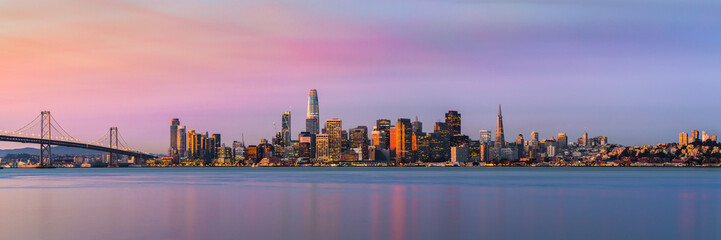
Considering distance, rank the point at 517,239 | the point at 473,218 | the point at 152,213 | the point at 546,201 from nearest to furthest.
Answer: the point at 517,239 < the point at 473,218 < the point at 152,213 < the point at 546,201

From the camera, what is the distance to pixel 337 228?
27094 mm

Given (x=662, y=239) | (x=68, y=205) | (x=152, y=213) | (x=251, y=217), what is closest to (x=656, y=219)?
(x=662, y=239)

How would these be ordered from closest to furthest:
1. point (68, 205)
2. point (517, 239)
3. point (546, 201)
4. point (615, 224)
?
point (517, 239) < point (615, 224) < point (68, 205) < point (546, 201)

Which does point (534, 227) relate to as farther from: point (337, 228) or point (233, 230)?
point (233, 230)

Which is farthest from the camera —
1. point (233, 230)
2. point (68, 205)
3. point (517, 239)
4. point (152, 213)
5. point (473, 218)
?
point (68, 205)

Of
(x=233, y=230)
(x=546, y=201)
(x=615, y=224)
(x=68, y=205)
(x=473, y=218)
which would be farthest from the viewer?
(x=546, y=201)

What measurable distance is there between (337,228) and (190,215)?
9296mm

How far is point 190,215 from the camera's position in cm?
3247

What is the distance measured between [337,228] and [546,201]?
2120 centimetres

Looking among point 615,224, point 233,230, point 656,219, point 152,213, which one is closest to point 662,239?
point 615,224

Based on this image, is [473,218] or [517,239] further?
[473,218]

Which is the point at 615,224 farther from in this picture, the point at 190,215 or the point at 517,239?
the point at 190,215

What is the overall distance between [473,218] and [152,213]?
54.6ft

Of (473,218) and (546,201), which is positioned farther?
(546,201)
